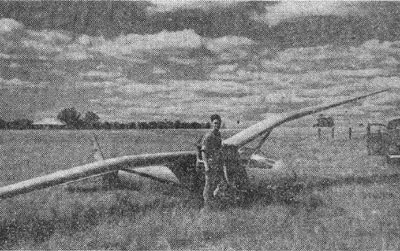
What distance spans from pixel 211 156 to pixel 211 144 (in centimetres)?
25

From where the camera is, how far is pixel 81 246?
6961 mm

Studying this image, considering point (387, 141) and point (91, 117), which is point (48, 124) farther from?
point (387, 141)

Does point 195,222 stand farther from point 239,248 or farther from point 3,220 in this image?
point 3,220

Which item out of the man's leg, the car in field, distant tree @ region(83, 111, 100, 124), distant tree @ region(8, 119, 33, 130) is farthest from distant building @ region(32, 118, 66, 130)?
the man's leg

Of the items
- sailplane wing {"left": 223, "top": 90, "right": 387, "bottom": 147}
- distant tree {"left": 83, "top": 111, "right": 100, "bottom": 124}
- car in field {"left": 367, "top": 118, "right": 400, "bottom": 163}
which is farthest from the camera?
distant tree {"left": 83, "top": 111, "right": 100, "bottom": 124}

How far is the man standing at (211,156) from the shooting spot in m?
8.94

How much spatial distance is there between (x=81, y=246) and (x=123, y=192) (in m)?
4.09

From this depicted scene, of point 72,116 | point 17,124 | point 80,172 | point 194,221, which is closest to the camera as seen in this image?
point 80,172

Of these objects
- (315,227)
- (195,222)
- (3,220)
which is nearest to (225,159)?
(195,222)

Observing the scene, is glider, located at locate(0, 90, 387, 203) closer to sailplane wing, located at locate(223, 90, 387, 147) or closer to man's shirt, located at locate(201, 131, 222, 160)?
sailplane wing, located at locate(223, 90, 387, 147)

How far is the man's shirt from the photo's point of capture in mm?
8938

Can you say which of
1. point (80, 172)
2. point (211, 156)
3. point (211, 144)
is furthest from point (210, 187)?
point (80, 172)

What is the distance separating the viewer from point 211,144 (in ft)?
29.5

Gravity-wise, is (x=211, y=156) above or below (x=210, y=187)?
above
